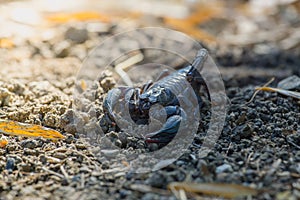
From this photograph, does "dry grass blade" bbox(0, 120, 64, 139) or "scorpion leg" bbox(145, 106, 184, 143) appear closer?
"scorpion leg" bbox(145, 106, 184, 143)

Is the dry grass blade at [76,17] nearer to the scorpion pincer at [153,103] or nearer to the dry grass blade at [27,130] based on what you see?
the scorpion pincer at [153,103]

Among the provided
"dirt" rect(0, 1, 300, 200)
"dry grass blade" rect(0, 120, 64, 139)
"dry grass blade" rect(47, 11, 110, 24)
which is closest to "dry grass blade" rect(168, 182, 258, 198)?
"dirt" rect(0, 1, 300, 200)

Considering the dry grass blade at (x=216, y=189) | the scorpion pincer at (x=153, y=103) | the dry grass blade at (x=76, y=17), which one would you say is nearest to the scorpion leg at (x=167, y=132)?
the scorpion pincer at (x=153, y=103)

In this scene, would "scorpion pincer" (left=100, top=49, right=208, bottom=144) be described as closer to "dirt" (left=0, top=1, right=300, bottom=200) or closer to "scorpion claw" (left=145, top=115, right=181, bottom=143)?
"scorpion claw" (left=145, top=115, right=181, bottom=143)

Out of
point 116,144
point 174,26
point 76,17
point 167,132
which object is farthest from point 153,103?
point 76,17

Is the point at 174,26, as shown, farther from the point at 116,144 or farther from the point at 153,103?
the point at 116,144
